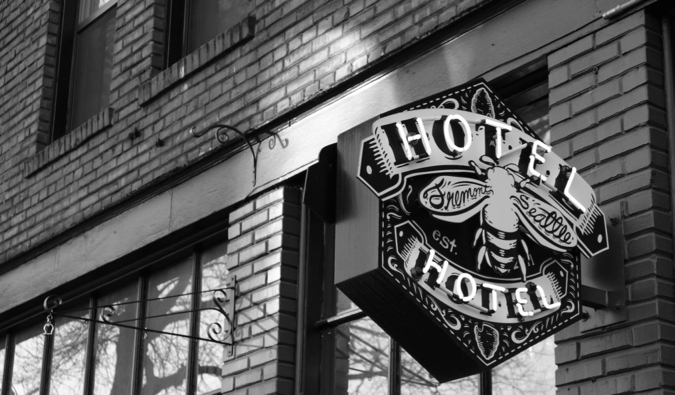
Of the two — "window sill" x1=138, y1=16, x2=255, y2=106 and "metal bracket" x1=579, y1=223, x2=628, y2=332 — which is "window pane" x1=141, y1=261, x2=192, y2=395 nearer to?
"window sill" x1=138, y1=16, x2=255, y2=106

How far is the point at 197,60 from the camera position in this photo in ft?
26.5

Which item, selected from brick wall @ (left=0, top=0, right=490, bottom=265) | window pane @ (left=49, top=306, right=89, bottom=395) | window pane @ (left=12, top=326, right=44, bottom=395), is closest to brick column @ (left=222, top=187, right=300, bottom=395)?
brick wall @ (left=0, top=0, right=490, bottom=265)

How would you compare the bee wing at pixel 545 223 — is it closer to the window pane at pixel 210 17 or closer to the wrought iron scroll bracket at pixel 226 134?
the wrought iron scroll bracket at pixel 226 134

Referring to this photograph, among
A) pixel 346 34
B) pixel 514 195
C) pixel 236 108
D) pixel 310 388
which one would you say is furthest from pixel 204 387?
pixel 514 195

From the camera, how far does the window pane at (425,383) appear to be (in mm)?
5802

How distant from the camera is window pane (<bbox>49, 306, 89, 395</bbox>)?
867 cm

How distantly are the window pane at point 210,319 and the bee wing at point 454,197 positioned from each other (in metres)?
2.82

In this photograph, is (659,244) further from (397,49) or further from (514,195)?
(397,49)

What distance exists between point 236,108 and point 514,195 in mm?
3076

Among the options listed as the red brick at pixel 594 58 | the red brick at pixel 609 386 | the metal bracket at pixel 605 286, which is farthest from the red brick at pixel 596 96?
the red brick at pixel 609 386

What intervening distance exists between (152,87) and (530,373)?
3.80 metres

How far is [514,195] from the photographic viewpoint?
4.88 metres

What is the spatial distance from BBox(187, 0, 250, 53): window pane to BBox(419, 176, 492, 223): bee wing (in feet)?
12.0

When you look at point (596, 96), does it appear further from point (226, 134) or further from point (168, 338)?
point (168, 338)
